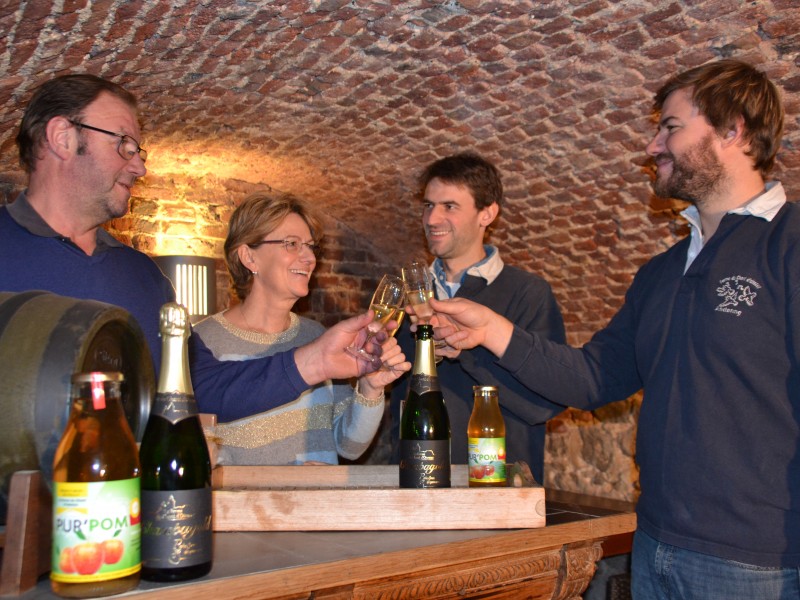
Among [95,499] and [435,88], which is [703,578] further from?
[435,88]

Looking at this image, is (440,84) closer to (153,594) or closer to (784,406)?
(784,406)

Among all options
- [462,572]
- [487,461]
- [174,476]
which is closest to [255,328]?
[487,461]

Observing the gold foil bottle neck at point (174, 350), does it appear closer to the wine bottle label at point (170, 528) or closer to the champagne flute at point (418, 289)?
the wine bottle label at point (170, 528)

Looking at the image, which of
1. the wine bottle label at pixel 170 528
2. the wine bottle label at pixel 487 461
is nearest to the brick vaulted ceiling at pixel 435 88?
the wine bottle label at pixel 487 461

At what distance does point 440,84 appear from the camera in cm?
360

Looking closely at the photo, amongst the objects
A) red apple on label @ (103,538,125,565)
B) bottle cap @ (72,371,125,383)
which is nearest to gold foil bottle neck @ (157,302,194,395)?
bottle cap @ (72,371,125,383)

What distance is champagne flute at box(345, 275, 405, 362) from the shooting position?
1706 mm

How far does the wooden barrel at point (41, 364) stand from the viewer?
0.97m

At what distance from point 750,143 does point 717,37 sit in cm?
131

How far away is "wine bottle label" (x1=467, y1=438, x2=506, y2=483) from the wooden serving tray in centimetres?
11

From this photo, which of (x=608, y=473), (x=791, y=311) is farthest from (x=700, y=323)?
(x=608, y=473)

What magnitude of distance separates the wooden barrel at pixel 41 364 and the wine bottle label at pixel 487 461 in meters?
0.77

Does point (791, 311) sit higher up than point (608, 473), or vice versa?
point (791, 311)

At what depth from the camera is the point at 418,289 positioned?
6.01 feet
